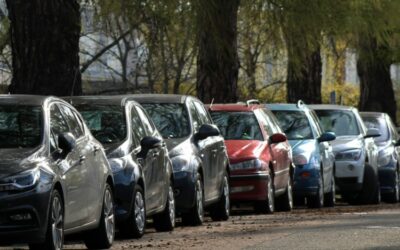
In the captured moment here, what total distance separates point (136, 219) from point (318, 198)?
333 inches

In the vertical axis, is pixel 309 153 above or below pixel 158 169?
below

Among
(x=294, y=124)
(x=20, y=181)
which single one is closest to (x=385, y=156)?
(x=294, y=124)

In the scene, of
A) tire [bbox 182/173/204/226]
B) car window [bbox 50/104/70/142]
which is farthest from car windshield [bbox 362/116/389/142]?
car window [bbox 50/104/70/142]

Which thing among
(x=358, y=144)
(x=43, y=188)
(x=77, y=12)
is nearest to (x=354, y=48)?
(x=358, y=144)

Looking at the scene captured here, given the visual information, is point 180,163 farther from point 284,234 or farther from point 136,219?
point 136,219

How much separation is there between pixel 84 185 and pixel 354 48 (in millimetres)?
21522

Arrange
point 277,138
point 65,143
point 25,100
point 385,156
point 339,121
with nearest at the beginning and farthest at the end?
point 65,143 → point 25,100 → point 277,138 → point 339,121 → point 385,156

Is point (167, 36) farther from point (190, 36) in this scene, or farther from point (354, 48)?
point (354, 48)

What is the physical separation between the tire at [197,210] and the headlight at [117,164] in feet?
7.86

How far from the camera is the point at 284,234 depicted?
49.9 feet

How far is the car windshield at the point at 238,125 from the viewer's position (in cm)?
2053

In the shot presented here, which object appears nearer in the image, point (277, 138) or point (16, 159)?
point (16, 159)

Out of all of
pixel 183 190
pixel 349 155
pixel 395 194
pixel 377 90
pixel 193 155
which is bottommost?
pixel 395 194

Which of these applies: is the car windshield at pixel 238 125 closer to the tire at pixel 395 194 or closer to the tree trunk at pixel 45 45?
the tree trunk at pixel 45 45
